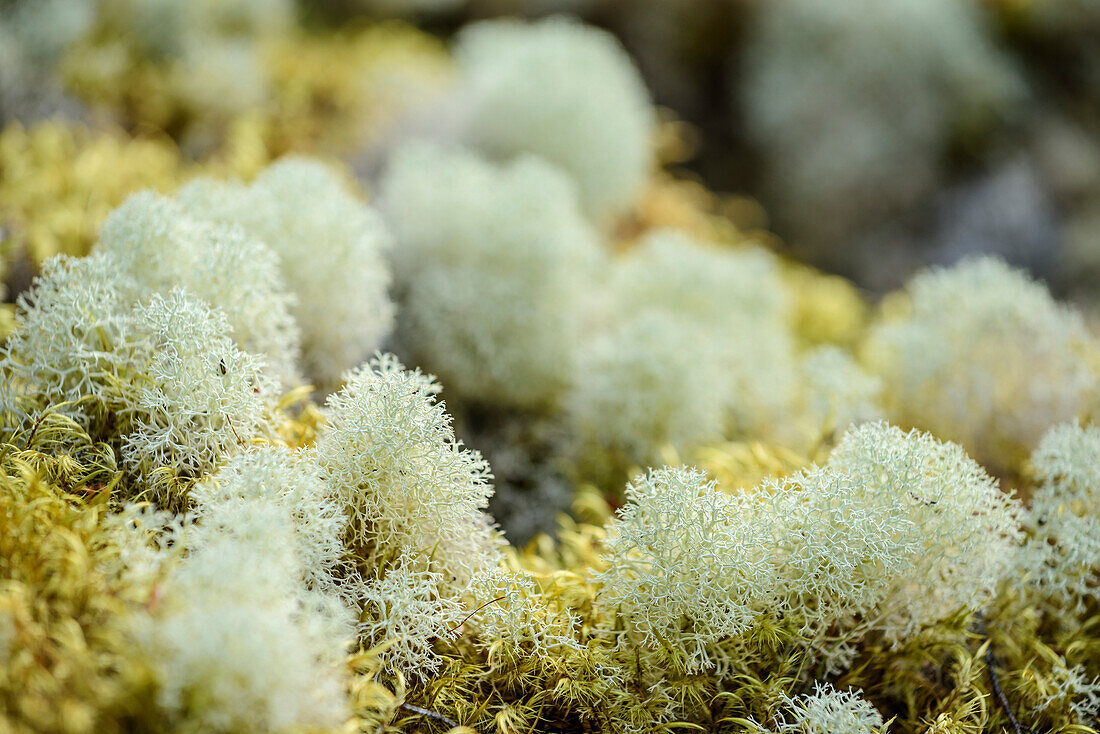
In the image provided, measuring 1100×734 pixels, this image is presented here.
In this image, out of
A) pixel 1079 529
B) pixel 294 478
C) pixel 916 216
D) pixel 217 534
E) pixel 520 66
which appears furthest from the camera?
pixel 916 216

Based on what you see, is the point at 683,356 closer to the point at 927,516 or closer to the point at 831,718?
the point at 927,516

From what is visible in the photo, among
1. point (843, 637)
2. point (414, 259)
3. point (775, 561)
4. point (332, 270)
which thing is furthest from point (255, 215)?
point (843, 637)

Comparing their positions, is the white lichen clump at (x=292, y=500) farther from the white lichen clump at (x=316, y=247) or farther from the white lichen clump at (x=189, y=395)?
the white lichen clump at (x=316, y=247)

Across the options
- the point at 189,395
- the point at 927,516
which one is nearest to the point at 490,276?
the point at 189,395

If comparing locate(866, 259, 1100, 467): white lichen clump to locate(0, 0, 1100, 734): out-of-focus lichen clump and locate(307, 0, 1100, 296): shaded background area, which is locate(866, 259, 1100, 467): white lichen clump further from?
locate(307, 0, 1100, 296): shaded background area

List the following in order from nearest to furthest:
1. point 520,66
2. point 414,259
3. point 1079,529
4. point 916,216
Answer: point 1079,529 < point 414,259 < point 520,66 < point 916,216

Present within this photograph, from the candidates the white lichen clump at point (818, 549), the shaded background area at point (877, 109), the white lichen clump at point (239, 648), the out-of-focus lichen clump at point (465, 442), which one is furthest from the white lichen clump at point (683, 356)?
the shaded background area at point (877, 109)

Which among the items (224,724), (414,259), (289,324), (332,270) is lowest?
(224,724)

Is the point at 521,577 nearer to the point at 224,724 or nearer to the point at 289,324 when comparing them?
the point at 224,724
